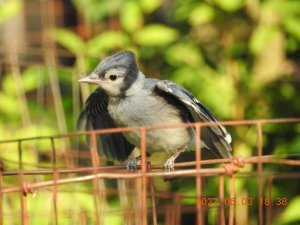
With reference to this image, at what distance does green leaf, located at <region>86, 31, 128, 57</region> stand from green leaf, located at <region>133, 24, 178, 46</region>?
65 millimetres

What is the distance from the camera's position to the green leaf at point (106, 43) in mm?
3486

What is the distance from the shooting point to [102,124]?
2863 millimetres

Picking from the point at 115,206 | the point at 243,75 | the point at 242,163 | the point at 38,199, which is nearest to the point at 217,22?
the point at 243,75

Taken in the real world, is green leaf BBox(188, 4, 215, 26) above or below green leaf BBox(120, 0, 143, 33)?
below

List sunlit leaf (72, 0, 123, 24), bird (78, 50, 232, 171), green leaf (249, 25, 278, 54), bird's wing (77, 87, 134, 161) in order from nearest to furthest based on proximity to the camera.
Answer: bird (78, 50, 232, 171), bird's wing (77, 87, 134, 161), green leaf (249, 25, 278, 54), sunlit leaf (72, 0, 123, 24)

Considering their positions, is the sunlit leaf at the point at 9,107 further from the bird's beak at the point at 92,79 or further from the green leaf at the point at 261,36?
the green leaf at the point at 261,36

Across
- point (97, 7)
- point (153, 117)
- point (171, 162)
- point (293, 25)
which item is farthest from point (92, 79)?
point (97, 7)

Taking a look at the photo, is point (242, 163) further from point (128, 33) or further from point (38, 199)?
point (128, 33)

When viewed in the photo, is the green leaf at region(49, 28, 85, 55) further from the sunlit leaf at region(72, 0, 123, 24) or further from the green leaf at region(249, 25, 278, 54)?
the green leaf at region(249, 25, 278, 54)

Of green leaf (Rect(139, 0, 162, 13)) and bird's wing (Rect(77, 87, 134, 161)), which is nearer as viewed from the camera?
bird's wing (Rect(77, 87, 134, 161))

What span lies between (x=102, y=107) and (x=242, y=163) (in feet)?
3.40

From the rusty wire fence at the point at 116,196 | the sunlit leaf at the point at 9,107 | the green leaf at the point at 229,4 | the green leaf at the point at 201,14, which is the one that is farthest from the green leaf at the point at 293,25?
the sunlit leaf at the point at 9,107

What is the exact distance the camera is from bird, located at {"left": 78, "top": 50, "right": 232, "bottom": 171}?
8.41ft

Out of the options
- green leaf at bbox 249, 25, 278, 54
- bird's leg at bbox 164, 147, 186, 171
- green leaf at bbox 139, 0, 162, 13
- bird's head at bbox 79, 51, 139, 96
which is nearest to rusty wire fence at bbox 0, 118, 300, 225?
bird's leg at bbox 164, 147, 186, 171
